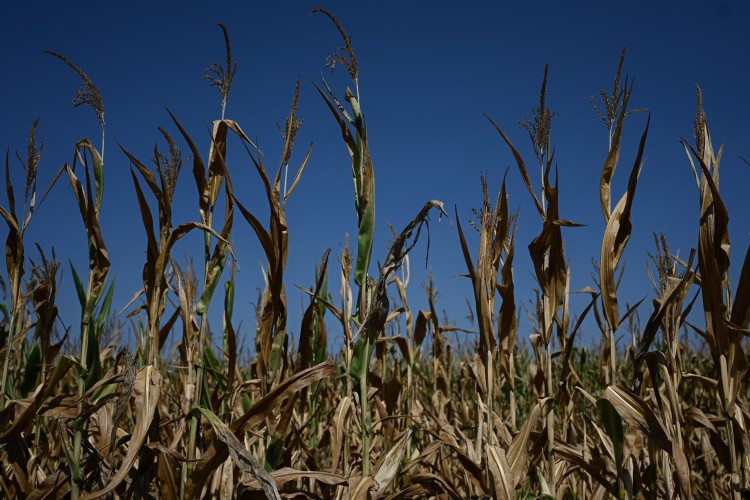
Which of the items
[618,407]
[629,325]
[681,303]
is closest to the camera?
[618,407]

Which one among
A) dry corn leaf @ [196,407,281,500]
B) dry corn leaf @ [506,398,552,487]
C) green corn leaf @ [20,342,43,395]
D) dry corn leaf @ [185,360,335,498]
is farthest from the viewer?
green corn leaf @ [20,342,43,395]

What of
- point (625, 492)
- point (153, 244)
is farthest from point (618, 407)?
point (153, 244)

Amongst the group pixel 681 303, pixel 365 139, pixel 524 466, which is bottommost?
pixel 524 466

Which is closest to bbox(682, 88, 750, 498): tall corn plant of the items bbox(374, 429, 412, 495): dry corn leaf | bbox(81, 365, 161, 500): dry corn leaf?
bbox(374, 429, 412, 495): dry corn leaf

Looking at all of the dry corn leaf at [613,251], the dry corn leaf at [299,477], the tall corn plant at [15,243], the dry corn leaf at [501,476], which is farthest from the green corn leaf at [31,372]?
the dry corn leaf at [613,251]

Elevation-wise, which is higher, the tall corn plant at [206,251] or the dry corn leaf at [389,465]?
the tall corn plant at [206,251]

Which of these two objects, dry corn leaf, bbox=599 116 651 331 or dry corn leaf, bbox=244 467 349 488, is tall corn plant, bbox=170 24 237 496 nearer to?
dry corn leaf, bbox=244 467 349 488

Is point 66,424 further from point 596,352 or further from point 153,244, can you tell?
point 596,352

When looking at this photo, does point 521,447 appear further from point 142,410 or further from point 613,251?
point 142,410

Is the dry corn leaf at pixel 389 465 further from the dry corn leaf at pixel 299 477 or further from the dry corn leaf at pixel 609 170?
the dry corn leaf at pixel 609 170

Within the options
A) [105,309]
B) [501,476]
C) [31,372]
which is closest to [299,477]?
[501,476]

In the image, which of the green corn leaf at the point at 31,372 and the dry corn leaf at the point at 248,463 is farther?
the green corn leaf at the point at 31,372

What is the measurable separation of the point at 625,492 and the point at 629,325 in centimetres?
153

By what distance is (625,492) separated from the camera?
1.85 metres
